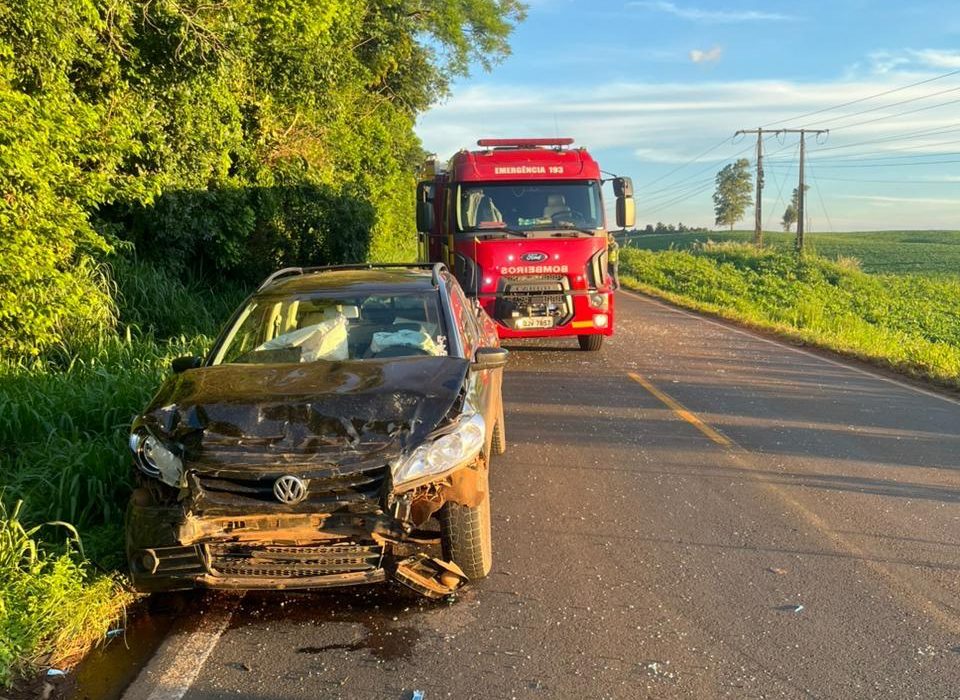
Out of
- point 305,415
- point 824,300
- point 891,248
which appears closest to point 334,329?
point 305,415

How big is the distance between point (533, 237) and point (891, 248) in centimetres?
8356

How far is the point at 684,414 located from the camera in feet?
28.1

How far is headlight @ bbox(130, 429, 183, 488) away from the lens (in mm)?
3996

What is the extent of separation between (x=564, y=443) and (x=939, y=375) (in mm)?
6572

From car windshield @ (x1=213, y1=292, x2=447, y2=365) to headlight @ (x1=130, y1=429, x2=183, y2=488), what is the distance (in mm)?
1196

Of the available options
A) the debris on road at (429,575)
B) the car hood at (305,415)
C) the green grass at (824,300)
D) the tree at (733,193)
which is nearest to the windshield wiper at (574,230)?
the green grass at (824,300)

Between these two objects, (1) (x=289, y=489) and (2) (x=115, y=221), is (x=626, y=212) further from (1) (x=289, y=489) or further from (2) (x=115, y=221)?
(1) (x=289, y=489)

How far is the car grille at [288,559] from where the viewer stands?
3.91m

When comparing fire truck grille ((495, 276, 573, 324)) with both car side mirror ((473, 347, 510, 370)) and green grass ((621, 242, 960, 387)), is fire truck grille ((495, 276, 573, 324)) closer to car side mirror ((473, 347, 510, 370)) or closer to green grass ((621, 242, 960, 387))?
green grass ((621, 242, 960, 387))

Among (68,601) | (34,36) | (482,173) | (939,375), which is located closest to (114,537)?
(68,601)

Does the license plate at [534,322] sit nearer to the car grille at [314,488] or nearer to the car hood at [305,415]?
the car hood at [305,415]

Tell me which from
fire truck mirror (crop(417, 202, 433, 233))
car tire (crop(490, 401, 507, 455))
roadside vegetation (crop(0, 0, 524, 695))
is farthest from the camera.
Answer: fire truck mirror (crop(417, 202, 433, 233))

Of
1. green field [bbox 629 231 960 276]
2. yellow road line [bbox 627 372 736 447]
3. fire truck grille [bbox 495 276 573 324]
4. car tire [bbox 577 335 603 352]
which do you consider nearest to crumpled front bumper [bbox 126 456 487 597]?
yellow road line [bbox 627 372 736 447]

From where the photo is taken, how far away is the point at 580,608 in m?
4.17
